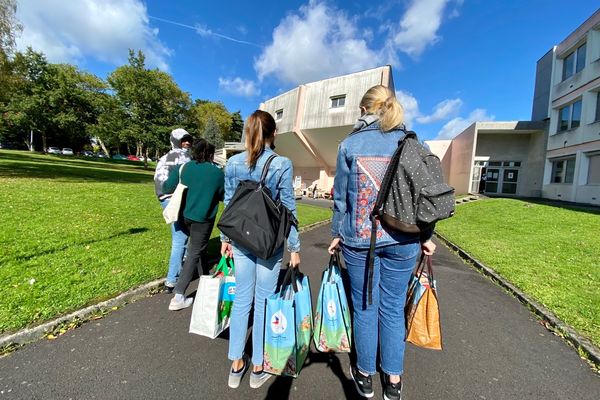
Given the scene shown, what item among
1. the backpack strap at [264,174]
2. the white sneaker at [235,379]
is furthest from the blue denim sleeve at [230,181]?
the white sneaker at [235,379]

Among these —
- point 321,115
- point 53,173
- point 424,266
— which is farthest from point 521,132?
point 53,173

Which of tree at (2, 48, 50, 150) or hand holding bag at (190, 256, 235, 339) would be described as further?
A: tree at (2, 48, 50, 150)

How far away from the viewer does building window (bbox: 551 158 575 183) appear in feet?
56.5

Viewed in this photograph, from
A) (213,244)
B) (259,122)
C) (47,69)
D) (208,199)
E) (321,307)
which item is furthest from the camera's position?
(47,69)

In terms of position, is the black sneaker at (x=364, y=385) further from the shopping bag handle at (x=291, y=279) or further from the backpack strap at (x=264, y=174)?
the backpack strap at (x=264, y=174)

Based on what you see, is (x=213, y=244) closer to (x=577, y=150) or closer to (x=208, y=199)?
(x=208, y=199)

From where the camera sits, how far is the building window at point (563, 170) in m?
17.2

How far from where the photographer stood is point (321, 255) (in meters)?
6.37

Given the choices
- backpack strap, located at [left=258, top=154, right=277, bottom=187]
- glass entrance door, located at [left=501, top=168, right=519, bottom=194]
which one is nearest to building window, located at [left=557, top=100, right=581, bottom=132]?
glass entrance door, located at [left=501, top=168, right=519, bottom=194]

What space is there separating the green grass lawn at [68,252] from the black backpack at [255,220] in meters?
2.60

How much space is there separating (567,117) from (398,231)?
23526mm

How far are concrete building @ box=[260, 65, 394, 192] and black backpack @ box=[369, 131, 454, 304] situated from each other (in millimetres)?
19607

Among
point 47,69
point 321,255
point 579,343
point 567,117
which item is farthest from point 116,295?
point 47,69

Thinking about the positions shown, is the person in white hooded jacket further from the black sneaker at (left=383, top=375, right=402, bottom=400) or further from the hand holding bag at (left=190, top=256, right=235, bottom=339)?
the black sneaker at (left=383, top=375, right=402, bottom=400)
